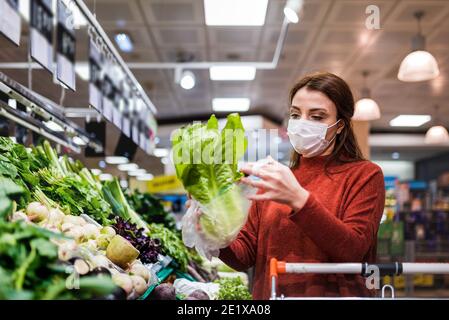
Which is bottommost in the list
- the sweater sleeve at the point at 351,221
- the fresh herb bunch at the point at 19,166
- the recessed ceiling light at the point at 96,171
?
the sweater sleeve at the point at 351,221

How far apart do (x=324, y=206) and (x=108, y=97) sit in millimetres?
2142

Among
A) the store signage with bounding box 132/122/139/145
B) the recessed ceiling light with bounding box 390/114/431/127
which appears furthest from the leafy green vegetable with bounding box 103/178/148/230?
the recessed ceiling light with bounding box 390/114/431/127

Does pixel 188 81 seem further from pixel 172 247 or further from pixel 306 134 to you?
pixel 306 134

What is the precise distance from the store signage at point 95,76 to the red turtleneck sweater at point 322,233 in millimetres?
1534

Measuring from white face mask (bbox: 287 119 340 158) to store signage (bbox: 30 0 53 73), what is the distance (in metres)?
1.29

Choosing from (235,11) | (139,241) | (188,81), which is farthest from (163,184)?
(139,241)

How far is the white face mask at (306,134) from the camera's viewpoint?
61.0 inches

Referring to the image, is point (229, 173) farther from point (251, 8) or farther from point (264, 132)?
point (251, 8)

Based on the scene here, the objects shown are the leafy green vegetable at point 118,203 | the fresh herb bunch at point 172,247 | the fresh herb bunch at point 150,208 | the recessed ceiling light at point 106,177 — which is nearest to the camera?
the fresh herb bunch at point 172,247

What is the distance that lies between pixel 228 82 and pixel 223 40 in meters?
1.06

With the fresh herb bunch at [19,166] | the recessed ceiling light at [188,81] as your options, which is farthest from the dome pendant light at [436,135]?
the fresh herb bunch at [19,166]

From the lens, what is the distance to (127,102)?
3.73 meters

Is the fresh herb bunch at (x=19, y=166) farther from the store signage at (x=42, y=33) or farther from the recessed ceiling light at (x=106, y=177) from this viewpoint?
the recessed ceiling light at (x=106, y=177)
